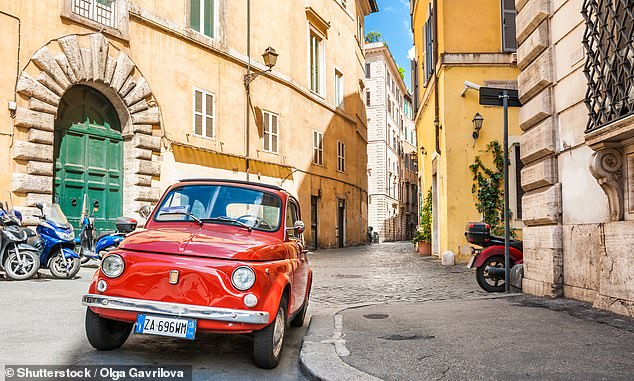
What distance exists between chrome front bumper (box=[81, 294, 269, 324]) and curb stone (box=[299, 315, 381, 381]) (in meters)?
0.51

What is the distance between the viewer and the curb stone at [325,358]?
414 cm

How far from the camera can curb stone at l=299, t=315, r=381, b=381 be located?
4145mm

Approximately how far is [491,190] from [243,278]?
11435 millimetres

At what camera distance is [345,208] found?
29016mm

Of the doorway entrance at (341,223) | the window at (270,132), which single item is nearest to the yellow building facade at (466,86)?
the window at (270,132)

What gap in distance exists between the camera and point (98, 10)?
1475 centimetres

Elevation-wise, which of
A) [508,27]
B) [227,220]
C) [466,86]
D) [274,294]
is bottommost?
[274,294]

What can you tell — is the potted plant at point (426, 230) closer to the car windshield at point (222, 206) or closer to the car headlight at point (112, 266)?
the car windshield at point (222, 206)

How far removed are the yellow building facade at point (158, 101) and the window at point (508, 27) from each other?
8596 millimetres

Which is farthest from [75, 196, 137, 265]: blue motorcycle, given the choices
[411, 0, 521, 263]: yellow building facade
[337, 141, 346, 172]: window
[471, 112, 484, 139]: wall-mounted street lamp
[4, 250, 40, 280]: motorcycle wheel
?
[337, 141, 346, 172]: window

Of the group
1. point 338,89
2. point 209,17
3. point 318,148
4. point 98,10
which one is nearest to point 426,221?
point 318,148

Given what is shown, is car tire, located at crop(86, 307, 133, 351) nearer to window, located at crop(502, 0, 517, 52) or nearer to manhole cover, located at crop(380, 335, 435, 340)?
manhole cover, located at crop(380, 335, 435, 340)

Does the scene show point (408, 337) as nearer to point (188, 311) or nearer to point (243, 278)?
point (243, 278)

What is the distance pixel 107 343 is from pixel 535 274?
19.0 ft
